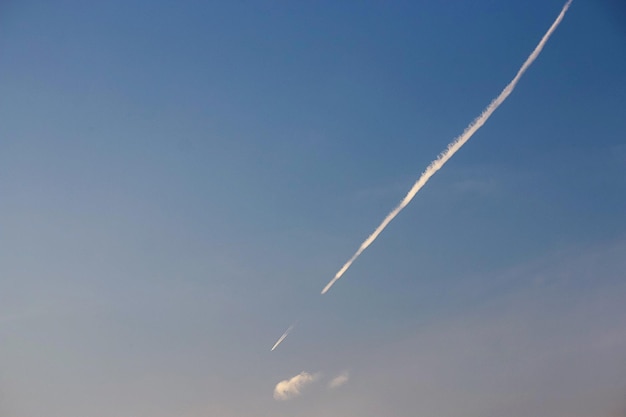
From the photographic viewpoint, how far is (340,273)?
50094 mm

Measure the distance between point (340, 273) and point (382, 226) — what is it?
8.39m

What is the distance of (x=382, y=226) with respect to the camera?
50.0 meters
